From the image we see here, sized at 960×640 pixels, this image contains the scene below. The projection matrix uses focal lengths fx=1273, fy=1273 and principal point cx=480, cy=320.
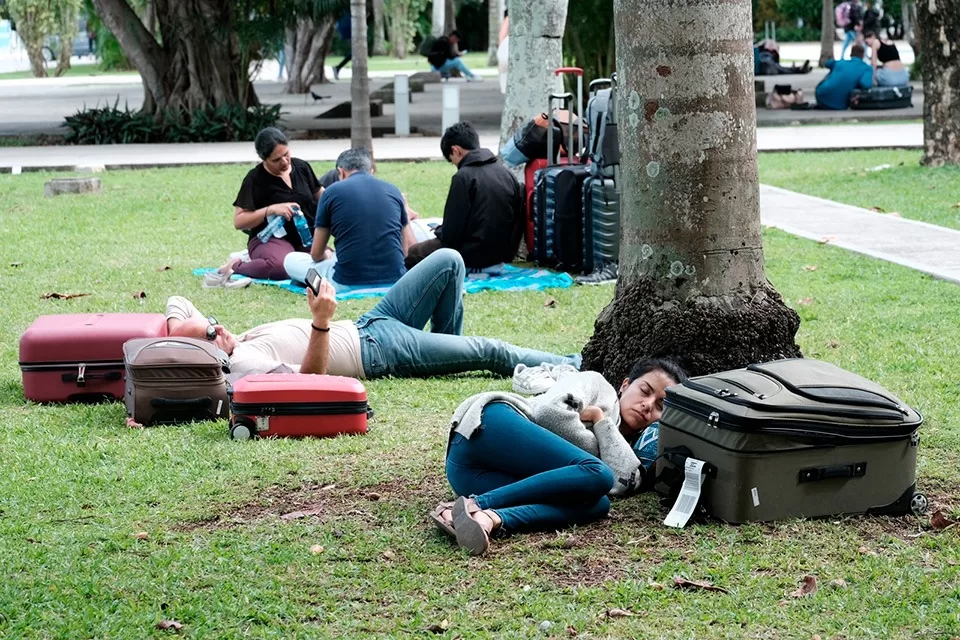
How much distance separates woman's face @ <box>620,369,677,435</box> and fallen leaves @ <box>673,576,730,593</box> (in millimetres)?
1032

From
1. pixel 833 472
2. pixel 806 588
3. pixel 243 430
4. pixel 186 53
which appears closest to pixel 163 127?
pixel 186 53

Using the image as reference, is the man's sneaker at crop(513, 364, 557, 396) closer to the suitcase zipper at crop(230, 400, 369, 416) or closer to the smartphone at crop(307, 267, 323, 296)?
the suitcase zipper at crop(230, 400, 369, 416)

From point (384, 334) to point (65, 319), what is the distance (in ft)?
5.37

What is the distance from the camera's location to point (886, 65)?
25578 mm

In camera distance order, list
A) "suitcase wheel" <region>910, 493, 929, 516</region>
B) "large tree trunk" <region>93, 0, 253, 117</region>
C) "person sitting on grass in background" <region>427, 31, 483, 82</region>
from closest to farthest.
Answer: "suitcase wheel" <region>910, 493, 929, 516</region>
"large tree trunk" <region>93, 0, 253, 117</region>
"person sitting on grass in background" <region>427, 31, 483, 82</region>

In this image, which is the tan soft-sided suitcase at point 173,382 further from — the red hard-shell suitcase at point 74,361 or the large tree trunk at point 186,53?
the large tree trunk at point 186,53

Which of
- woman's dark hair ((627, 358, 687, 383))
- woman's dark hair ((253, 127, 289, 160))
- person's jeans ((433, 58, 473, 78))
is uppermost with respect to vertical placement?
person's jeans ((433, 58, 473, 78))

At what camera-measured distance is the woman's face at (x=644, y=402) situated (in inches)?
192

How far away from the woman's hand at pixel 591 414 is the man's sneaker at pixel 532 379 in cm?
163

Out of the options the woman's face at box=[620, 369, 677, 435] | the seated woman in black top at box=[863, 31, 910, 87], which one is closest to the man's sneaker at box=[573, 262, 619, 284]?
the woman's face at box=[620, 369, 677, 435]

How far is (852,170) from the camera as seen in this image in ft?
51.9

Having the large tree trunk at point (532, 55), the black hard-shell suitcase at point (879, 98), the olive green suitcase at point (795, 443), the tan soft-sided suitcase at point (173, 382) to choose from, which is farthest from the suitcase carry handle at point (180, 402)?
the black hard-shell suitcase at point (879, 98)

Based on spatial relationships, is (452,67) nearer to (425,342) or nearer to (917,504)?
(425,342)

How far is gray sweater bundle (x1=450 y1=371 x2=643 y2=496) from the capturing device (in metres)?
4.46
